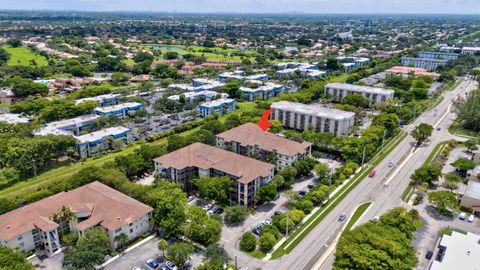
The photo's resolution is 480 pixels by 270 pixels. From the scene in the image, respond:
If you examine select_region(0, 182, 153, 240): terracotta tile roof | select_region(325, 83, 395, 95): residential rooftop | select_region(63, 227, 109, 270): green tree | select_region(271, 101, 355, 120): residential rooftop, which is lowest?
select_region(63, 227, 109, 270): green tree

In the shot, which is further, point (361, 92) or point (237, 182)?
point (361, 92)

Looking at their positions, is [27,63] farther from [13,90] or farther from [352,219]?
[352,219]

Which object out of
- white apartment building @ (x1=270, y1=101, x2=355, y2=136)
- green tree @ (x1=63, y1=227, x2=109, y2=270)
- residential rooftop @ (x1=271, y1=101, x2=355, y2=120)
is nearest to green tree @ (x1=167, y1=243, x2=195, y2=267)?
green tree @ (x1=63, y1=227, x2=109, y2=270)

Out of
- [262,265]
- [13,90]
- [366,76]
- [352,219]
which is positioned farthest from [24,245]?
[366,76]

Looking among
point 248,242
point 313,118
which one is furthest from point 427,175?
point 248,242

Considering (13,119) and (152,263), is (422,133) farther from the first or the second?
(13,119)

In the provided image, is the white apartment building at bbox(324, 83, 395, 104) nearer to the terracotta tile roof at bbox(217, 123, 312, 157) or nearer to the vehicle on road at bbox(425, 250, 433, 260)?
the terracotta tile roof at bbox(217, 123, 312, 157)
